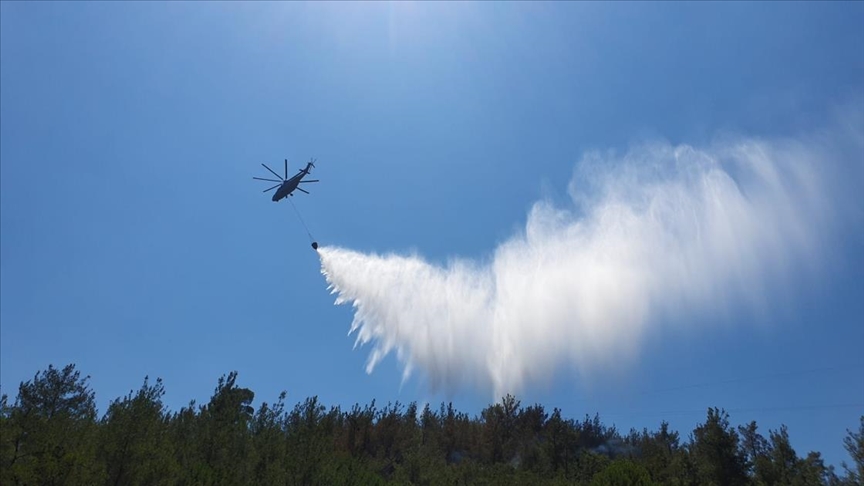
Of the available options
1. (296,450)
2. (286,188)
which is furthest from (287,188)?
(296,450)

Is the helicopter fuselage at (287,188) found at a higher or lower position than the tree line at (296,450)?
higher

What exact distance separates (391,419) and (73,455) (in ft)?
172

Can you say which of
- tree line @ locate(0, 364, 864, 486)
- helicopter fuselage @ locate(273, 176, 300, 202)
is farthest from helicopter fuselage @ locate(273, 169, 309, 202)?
tree line @ locate(0, 364, 864, 486)

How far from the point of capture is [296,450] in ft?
96.3

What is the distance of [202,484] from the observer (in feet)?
77.4

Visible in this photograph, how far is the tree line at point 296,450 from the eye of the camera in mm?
19672

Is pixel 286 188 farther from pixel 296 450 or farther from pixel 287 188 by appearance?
pixel 296 450

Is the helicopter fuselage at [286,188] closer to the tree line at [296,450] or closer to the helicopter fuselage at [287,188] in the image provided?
the helicopter fuselage at [287,188]

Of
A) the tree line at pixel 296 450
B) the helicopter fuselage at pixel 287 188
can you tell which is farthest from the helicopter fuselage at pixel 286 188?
the tree line at pixel 296 450

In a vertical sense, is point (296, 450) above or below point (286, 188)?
below

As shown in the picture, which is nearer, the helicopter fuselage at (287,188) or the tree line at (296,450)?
the tree line at (296,450)

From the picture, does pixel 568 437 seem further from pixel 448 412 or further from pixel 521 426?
pixel 448 412

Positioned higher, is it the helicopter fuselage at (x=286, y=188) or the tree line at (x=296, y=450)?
the helicopter fuselage at (x=286, y=188)

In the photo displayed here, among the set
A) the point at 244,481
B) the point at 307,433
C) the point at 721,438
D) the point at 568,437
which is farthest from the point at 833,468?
the point at 244,481
